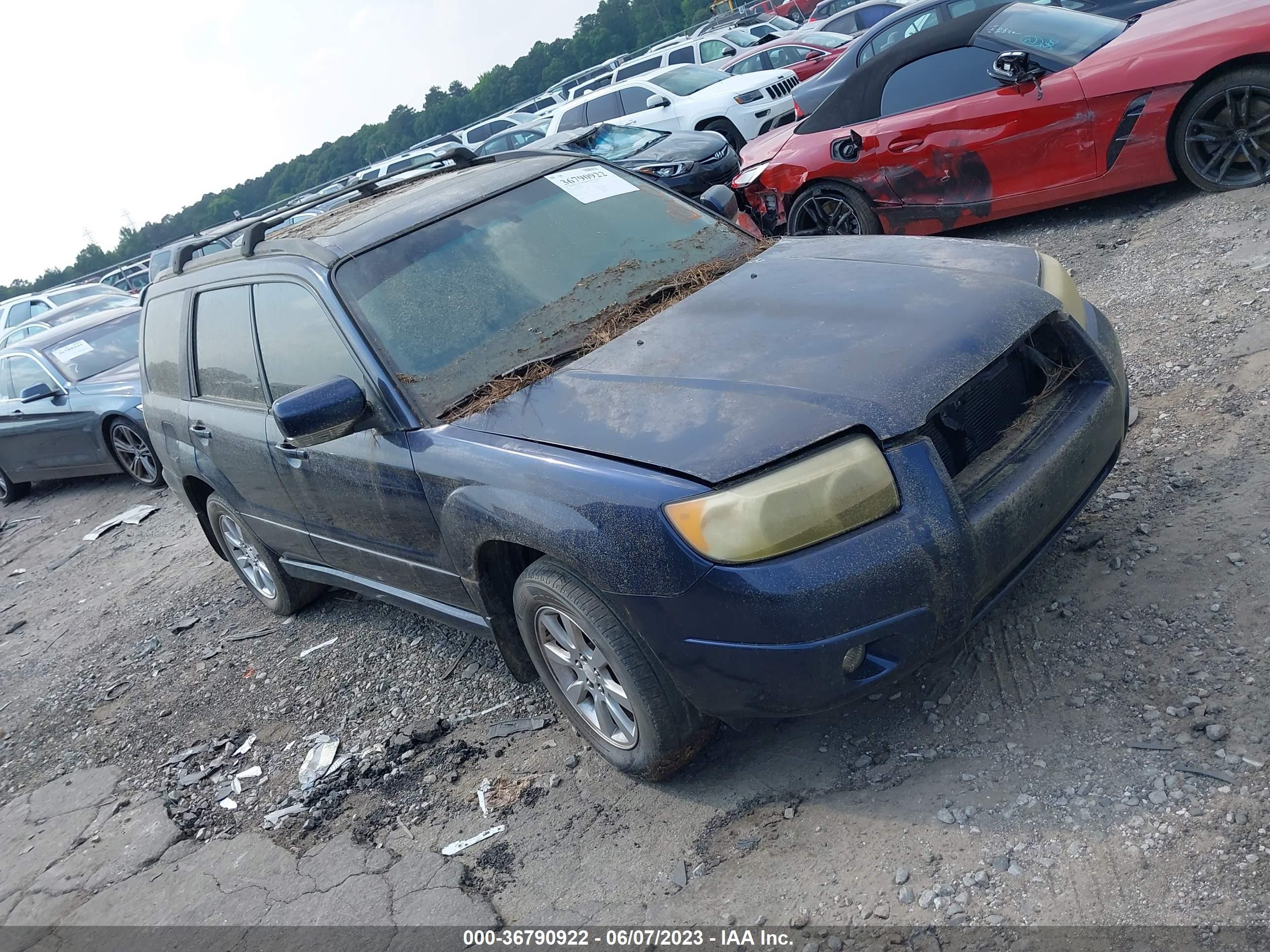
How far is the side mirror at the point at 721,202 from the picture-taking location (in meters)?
4.68

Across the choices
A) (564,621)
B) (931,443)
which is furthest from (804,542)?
(564,621)

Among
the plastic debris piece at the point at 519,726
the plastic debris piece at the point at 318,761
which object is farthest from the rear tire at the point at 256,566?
the plastic debris piece at the point at 519,726

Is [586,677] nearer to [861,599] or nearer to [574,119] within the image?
[861,599]

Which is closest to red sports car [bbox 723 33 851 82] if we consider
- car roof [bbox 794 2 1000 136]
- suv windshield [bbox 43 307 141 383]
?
car roof [bbox 794 2 1000 136]

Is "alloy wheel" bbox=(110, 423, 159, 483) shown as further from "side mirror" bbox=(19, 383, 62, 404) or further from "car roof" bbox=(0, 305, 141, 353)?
"car roof" bbox=(0, 305, 141, 353)

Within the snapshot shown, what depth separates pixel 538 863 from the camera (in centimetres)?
313

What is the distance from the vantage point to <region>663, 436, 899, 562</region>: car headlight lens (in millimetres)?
2602

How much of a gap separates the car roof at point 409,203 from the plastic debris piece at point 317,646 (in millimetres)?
1932

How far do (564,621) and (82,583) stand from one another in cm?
591

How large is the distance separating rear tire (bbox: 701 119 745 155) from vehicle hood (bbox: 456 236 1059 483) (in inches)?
445

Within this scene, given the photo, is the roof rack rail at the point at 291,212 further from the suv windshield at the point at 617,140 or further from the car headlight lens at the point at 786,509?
the suv windshield at the point at 617,140

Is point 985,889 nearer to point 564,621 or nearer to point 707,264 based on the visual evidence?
point 564,621

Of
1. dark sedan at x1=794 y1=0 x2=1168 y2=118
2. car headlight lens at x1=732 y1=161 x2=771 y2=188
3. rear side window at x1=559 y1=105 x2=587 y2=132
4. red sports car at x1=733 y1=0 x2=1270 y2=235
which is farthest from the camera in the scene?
rear side window at x1=559 y1=105 x2=587 y2=132

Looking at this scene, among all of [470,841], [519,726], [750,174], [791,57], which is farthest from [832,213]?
[791,57]
